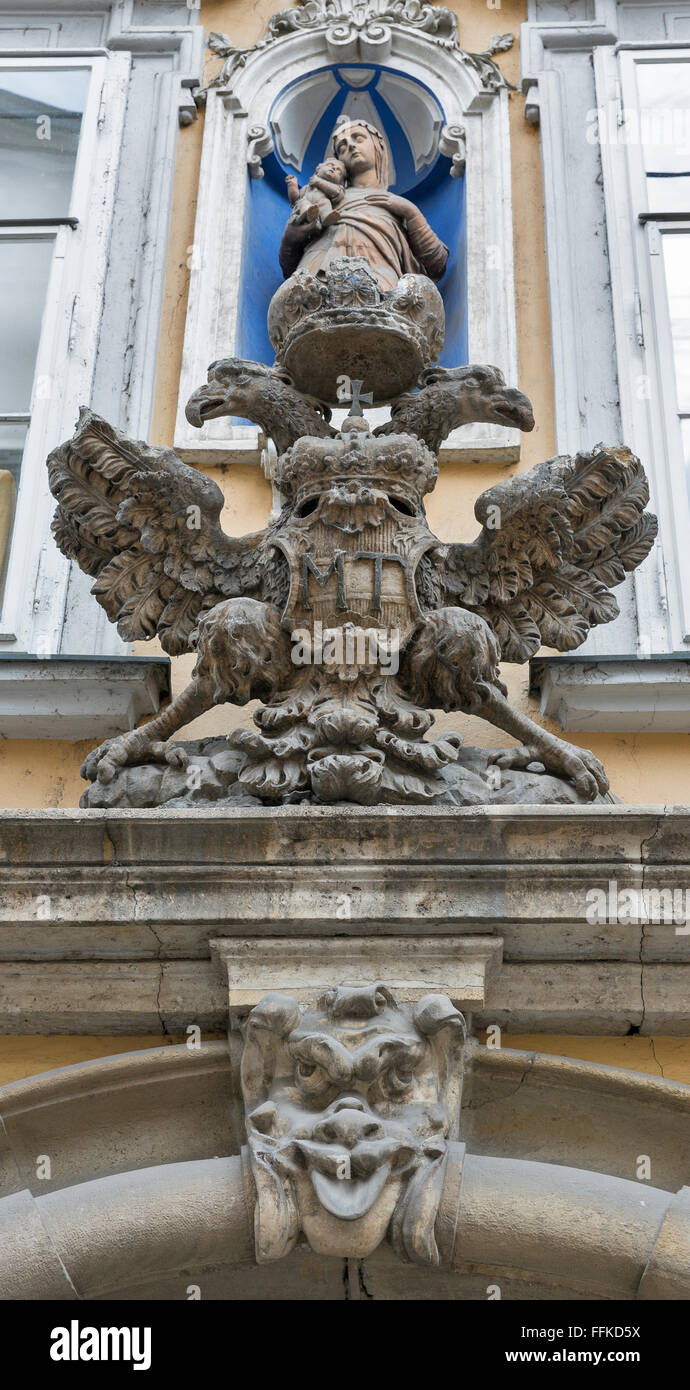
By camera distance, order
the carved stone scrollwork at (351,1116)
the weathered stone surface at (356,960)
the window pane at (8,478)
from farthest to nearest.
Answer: the window pane at (8,478) → the weathered stone surface at (356,960) → the carved stone scrollwork at (351,1116)

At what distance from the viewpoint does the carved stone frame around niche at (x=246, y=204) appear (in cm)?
472

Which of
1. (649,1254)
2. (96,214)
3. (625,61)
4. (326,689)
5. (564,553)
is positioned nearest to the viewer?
(649,1254)

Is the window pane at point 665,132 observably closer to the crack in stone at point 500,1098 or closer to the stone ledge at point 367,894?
the stone ledge at point 367,894

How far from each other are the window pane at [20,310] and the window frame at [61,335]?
0.04 meters

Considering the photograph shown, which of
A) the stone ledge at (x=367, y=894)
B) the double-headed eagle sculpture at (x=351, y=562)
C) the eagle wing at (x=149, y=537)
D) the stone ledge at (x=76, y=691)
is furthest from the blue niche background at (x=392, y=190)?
the stone ledge at (x=367, y=894)

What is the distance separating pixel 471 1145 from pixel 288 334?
2.03m

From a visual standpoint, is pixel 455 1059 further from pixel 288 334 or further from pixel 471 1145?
pixel 288 334

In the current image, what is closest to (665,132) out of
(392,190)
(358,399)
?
(392,190)

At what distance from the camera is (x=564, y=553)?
3820 mm

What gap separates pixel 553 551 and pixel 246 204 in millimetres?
2367

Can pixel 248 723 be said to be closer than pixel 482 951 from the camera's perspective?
No
